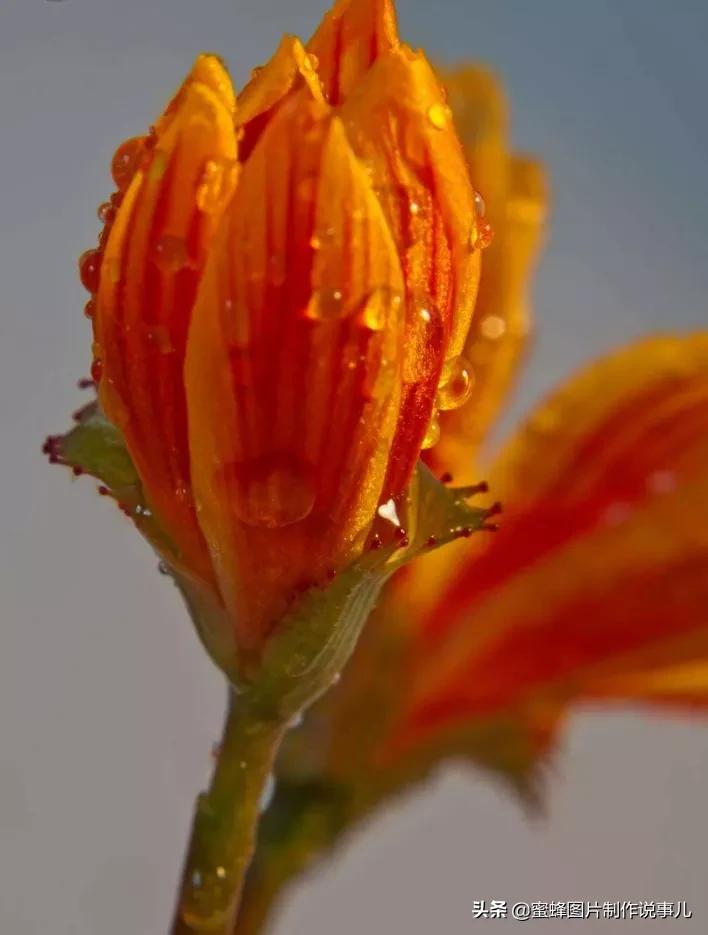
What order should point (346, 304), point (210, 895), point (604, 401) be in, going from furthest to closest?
point (604, 401) < point (210, 895) < point (346, 304)

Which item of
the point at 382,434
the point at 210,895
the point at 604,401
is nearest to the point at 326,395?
the point at 382,434

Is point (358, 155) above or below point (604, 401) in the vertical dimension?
below

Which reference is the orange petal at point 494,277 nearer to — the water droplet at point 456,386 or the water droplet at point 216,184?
the water droplet at point 456,386

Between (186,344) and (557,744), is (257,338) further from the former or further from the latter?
(557,744)

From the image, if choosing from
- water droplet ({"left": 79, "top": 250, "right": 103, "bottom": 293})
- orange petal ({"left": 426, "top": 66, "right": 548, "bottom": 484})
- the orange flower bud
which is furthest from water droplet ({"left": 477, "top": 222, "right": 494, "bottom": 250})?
orange petal ({"left": 426, "top": 66, "right": 548, "bottom": 484})

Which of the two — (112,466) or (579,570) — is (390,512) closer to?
(112,466)

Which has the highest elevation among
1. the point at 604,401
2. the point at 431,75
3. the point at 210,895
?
the point at 604,401

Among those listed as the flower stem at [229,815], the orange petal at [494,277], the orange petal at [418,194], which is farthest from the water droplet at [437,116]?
the orange petal at [494,277]

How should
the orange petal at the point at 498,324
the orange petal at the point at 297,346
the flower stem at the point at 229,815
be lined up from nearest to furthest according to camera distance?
1. the orange petal at the point at 297,346
2. the flower stem at the point at 229,815
3. the orange petal at the point at 498,324
